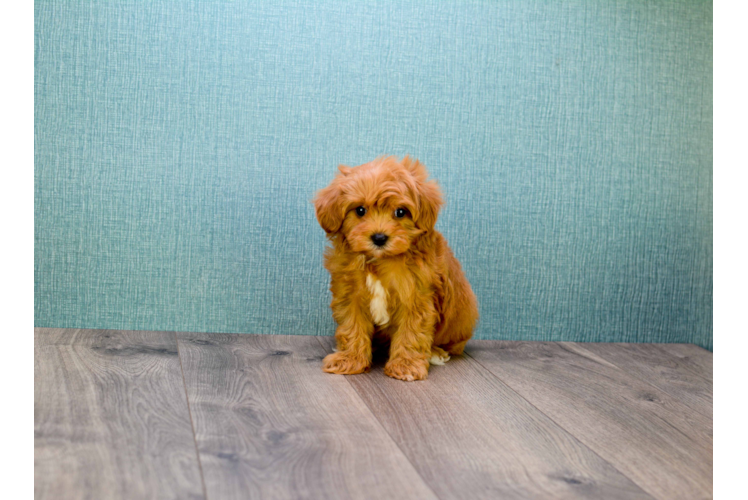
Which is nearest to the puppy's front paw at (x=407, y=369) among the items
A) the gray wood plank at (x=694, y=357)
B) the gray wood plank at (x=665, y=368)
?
the gray wood plank at (x=665, y=368)

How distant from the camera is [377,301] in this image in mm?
2062

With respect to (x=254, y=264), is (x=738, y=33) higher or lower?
higher

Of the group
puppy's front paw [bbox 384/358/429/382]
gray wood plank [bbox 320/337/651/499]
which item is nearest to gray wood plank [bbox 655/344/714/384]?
gray wood plank [bbox 320/337/651/499]

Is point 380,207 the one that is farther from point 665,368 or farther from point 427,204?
point 665,368

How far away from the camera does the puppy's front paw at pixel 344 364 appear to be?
2.05 metres

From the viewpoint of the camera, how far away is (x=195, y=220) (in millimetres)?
2408

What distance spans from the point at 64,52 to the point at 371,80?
1.07 m

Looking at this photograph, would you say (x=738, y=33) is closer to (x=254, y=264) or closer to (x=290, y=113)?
(x=290, y=113)

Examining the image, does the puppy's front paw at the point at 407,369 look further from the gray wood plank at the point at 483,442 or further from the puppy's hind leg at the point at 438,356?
the puppy's hind leg at the point at 438,356

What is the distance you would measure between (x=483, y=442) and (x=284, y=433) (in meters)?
0.46

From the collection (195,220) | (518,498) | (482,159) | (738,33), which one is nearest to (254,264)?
(195,220)

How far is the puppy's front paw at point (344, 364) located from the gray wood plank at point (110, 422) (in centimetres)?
45

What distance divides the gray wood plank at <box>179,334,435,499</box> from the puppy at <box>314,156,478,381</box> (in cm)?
19
